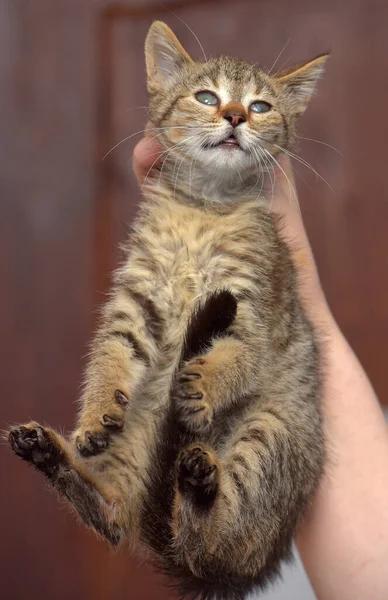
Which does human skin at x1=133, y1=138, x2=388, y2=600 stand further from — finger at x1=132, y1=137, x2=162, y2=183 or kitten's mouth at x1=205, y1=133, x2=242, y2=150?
kitten's mouth at x1=205, y1=133, x2=242, y2=150

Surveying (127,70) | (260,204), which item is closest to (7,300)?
A: (127,70)

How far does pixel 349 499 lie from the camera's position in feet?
4.11

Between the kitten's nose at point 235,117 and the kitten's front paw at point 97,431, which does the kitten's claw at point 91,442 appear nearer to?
the kitten's front paw at point 97,431

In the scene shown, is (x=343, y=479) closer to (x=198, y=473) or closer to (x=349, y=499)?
(x=349, y=499)

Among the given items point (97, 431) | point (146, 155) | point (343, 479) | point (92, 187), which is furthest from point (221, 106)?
point (92, 187)

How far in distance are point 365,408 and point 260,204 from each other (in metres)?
0.50

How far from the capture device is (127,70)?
2311 mm

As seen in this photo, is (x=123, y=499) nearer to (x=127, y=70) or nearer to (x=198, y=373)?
(x=198, y=373)

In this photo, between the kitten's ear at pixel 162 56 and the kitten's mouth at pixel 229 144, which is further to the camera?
the kitten's ear at pixel 162 56

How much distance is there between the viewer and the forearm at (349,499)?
3.96ft

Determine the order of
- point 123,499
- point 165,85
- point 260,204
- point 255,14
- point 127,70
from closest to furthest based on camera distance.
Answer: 1. point 123,499
2. point 260,204
3. point 165,85
4. point 255,14
5. point 127,70

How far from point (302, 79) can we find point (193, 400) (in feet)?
2.66

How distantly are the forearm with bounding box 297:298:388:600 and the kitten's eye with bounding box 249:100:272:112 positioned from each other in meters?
0.52

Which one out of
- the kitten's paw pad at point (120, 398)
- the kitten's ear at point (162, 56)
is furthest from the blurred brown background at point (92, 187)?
the kitten's paw pad at point (120, 398)
